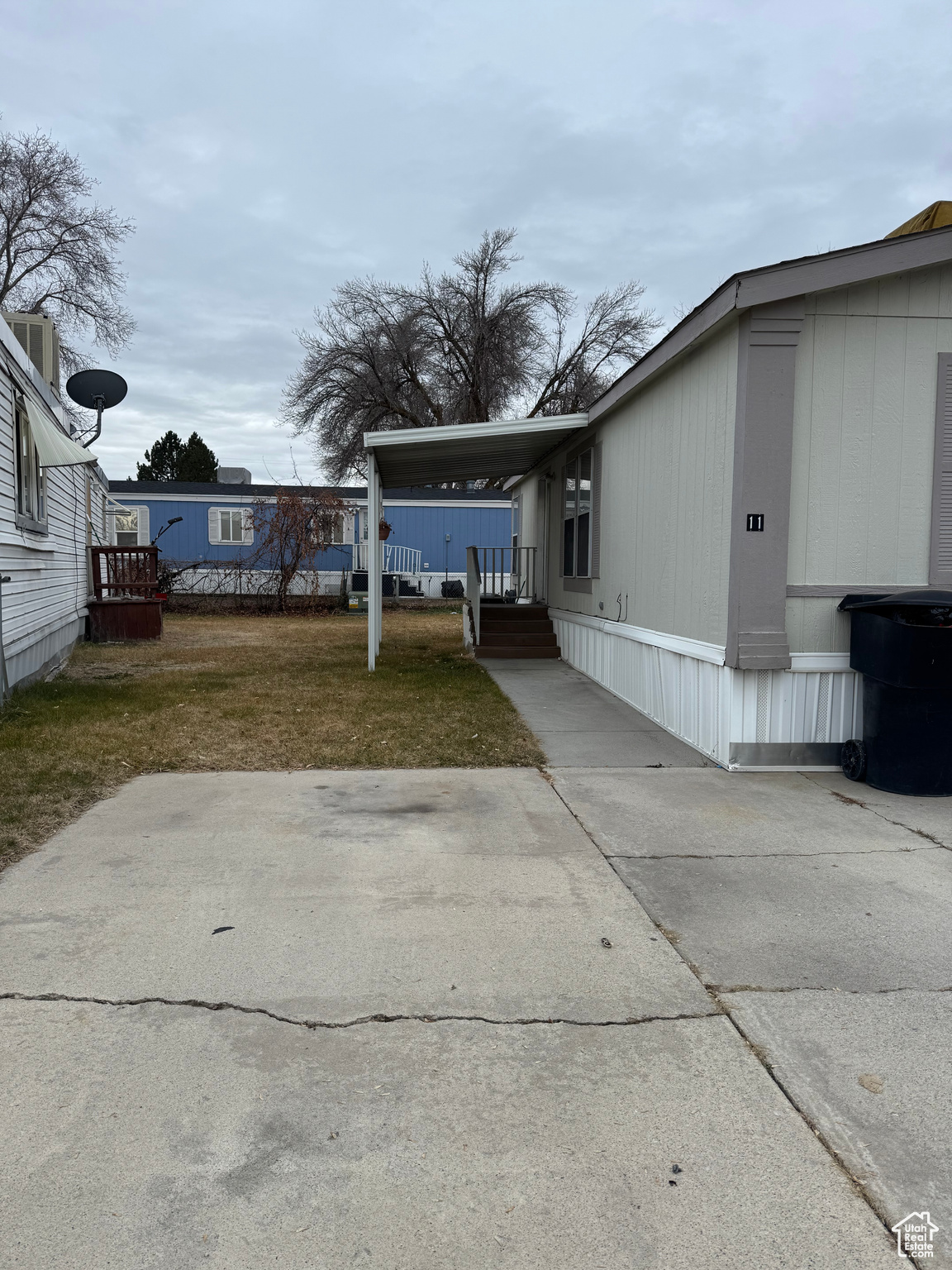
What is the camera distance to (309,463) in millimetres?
31469

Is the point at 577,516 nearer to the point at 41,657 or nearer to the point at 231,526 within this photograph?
the point at 41,657

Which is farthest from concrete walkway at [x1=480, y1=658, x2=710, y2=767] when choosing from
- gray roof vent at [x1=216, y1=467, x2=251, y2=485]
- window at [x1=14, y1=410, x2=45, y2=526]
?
gray roof vent at [x1=216, y1=467, x2=251, y2=485]

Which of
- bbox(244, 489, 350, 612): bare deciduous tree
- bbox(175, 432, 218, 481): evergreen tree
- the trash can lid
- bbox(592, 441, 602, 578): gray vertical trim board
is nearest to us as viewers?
the trash can lid

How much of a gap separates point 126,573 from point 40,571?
573 cm

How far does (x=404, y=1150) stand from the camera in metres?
1.87

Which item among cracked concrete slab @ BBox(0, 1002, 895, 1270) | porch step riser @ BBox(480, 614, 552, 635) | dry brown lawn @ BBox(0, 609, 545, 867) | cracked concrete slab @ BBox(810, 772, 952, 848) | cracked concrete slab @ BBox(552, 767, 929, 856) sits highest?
porch step riser @ BBox(480, 614, 552, 635)

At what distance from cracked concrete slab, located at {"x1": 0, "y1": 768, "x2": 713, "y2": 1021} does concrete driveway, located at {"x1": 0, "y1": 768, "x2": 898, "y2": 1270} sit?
14 mm

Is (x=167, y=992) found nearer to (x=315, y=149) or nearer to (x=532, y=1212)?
(x=532, y=1212)

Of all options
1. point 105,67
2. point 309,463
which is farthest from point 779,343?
point 309,463

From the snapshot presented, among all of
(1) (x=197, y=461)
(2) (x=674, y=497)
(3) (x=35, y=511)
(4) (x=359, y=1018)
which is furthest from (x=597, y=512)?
(1) (x=197, y=461)

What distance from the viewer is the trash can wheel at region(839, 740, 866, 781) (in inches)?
200

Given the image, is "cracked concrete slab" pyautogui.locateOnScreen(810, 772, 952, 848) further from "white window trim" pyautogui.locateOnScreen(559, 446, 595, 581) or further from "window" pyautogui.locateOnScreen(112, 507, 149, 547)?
"window" pyautogui.locateOnScreen(112, 507, 149, 547)

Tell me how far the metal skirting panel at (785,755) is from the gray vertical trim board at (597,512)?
13.1ft

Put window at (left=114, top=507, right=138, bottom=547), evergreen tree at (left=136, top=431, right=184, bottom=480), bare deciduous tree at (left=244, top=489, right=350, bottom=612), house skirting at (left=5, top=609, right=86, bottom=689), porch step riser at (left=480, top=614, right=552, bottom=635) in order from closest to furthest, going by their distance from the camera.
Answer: house skirting at (left=5, top=609, right=86, bottom=689)
porch step riser at (left=480, top=614, right=552, bottom=635)
bare deciduous tree at (left=244, top=489, right=350, bottom=612)
window at (left=114, top=507, right=138, bottom=547)
evergreen tree at (left=136, top=431, right=184, bottom=480)
